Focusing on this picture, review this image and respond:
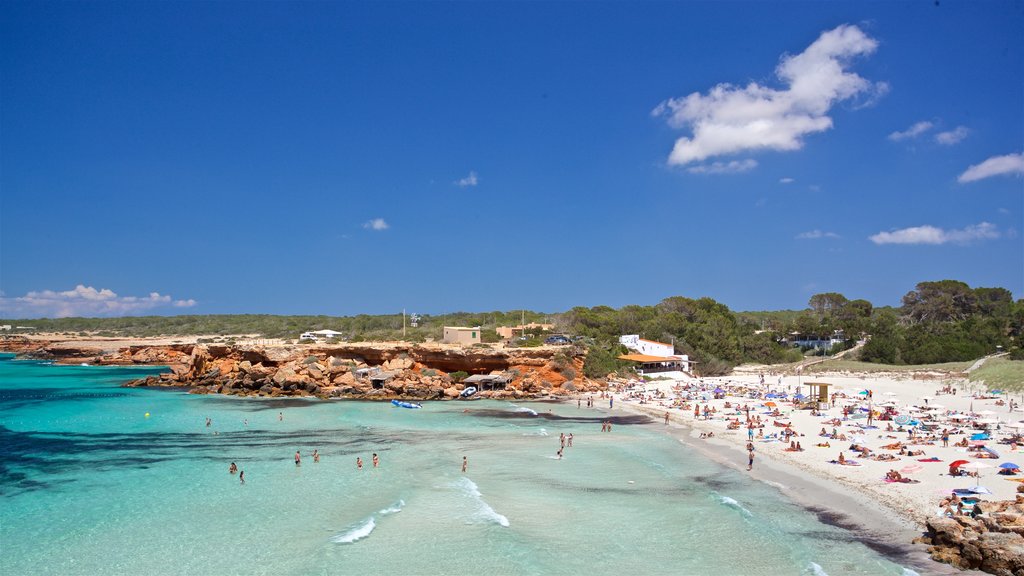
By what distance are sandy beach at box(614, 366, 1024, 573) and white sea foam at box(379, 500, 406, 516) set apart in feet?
40.0

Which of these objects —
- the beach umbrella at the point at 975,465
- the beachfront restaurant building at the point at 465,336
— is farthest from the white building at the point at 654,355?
the beach umbrella at the point at 975,465

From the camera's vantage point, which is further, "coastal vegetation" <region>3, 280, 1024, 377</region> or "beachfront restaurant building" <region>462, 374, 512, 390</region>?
"coastal vegetation" <region>3, 280, 1024, 377</region>

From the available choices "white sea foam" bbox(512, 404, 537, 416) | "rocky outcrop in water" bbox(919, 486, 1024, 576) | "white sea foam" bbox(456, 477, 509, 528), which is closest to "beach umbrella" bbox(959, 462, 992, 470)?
"rocky outcrop in water" bbox(919, 486, 1024, 576)

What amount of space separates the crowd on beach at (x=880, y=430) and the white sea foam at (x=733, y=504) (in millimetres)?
4103

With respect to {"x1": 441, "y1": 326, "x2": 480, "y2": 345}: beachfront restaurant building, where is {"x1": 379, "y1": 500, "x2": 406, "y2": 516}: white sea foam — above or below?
below

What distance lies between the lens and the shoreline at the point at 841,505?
14000 millimetres

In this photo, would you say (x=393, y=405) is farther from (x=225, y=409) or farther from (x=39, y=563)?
(x=39, y=563)

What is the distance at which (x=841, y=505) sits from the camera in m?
17.8

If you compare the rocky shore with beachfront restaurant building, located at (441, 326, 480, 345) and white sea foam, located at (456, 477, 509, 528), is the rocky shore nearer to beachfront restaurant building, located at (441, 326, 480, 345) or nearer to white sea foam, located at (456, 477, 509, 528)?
beachfront restaurant building, located at (441, 326, 480, 345)

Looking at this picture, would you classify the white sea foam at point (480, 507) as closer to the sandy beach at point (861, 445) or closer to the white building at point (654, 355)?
the sandy beach at point (861, 445)

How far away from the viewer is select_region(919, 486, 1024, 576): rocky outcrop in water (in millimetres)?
12297

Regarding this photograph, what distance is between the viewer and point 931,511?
54.1ft

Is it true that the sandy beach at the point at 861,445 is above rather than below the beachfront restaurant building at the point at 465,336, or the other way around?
below

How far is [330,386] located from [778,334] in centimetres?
5380
